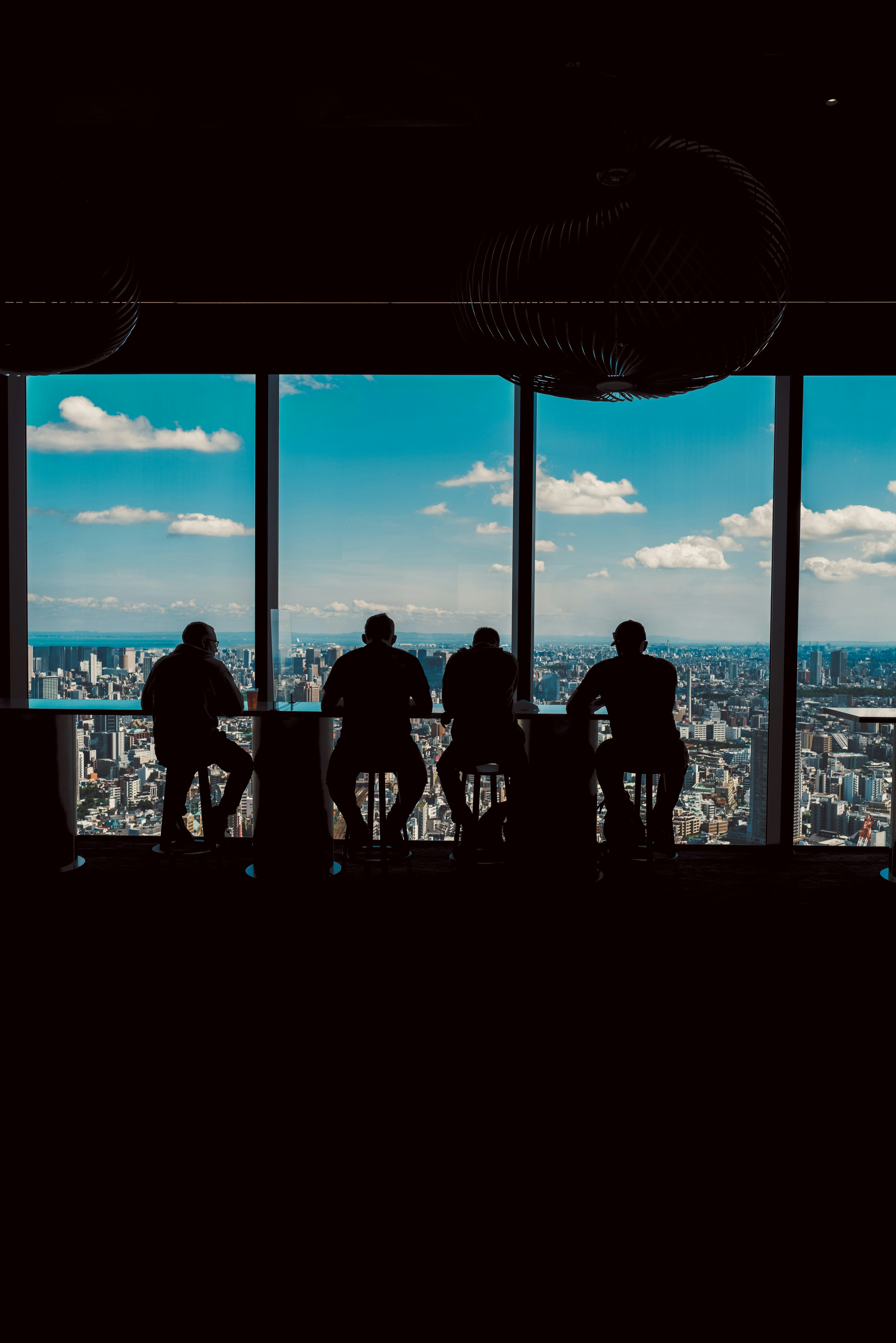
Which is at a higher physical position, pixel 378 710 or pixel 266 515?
pixel 266 515

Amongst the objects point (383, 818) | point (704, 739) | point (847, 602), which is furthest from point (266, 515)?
point (847, 602)

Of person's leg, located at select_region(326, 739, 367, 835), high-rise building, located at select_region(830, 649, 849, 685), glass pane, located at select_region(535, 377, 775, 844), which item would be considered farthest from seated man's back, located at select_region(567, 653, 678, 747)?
high-rise building, located at select_region(830, 649, 849, 685)

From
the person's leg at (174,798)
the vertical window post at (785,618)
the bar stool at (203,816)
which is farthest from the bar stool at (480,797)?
the vertical window post at (785,618)

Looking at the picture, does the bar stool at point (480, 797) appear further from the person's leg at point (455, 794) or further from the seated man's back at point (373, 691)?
the seated man's back at point (373, 691)

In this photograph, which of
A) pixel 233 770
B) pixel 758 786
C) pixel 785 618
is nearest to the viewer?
pixel 233 770

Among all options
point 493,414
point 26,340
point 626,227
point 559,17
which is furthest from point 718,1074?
point 493,414

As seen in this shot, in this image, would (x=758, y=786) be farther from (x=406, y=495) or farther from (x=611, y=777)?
(x=406, y=495)
